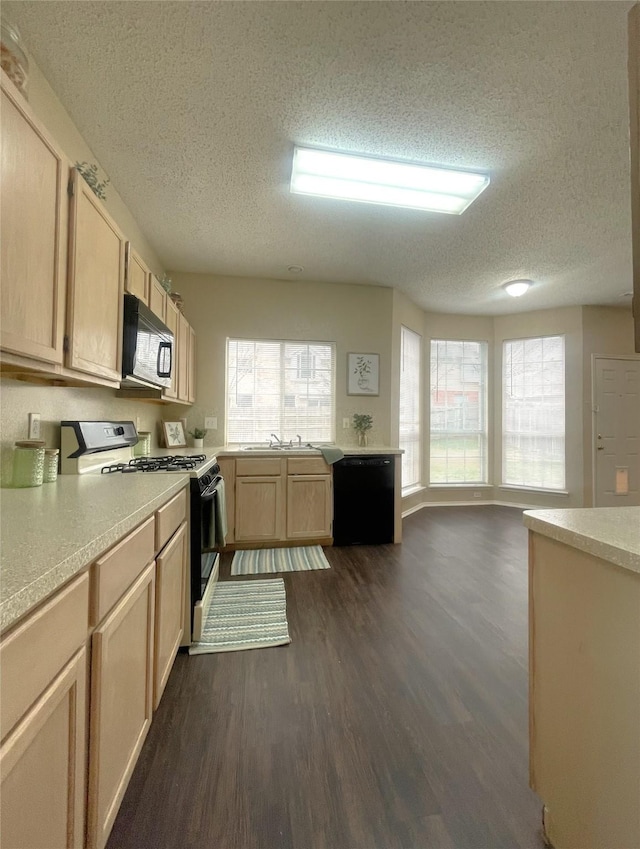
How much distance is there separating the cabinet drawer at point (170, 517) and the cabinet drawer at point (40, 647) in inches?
21.7

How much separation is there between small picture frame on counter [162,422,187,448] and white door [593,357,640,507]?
5.10 metres

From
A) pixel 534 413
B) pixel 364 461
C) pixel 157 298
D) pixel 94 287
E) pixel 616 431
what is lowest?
pixel 364 461

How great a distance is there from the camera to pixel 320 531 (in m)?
3.24

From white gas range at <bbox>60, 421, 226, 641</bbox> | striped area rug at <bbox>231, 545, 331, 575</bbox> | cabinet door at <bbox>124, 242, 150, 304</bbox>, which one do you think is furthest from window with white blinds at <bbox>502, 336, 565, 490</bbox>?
cabinet door at <bbox>124, 242, 150, 304</bbox>

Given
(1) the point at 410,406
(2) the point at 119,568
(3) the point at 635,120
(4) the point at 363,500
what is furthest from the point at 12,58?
(1) the point at 410,406

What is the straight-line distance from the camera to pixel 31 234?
3.40ft

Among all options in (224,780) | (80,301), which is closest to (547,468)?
(224,780)

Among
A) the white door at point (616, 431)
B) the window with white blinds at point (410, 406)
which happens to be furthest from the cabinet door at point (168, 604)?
the white door at point (616, 431)

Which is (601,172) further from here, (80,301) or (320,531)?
(320,531)

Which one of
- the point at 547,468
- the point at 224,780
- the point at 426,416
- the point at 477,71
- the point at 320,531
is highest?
the point at 477,71

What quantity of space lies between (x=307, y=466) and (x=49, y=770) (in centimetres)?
261

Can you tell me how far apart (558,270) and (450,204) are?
191 cm

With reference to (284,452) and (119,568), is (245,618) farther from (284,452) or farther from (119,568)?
(284,452)

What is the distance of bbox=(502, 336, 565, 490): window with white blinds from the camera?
461 centimetres
